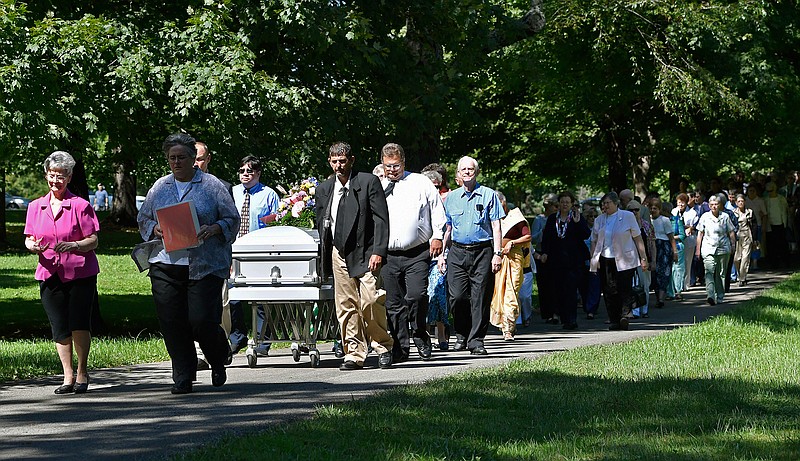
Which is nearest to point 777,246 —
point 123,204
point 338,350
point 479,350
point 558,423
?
point 479,350

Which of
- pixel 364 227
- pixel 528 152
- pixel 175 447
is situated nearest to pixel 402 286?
pixel 364 227

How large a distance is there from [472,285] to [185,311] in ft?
13.8

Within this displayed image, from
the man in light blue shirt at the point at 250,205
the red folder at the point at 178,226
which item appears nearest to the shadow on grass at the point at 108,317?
the man in light blue shirt at the point at 250,205

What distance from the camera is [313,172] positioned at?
18.0 meters

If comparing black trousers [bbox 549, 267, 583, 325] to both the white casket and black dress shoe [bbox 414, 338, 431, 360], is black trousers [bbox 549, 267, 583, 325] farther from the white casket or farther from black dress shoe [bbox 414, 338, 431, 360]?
the white casket

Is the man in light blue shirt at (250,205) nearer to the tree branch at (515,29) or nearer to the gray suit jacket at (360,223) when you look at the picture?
the gray suit jacket at (360,223)

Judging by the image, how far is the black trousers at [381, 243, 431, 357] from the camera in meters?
12.0

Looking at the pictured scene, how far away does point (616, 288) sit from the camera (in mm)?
16781

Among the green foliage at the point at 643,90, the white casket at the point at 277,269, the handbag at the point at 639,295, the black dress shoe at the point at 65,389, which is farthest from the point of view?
the green foliage at the point at 643,90

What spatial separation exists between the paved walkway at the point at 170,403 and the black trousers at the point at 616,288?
283 centimetres

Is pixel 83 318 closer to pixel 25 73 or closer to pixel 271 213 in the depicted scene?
pixel 271 213

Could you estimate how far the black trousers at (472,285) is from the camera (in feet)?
42.5

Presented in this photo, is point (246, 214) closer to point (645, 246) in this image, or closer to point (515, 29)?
point (645, 246)

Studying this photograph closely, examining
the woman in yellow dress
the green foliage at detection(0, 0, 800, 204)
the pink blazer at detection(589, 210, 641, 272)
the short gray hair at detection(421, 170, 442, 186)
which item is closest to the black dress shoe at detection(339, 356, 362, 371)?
the short gray hair at detection(421, 170, 442, 186)
